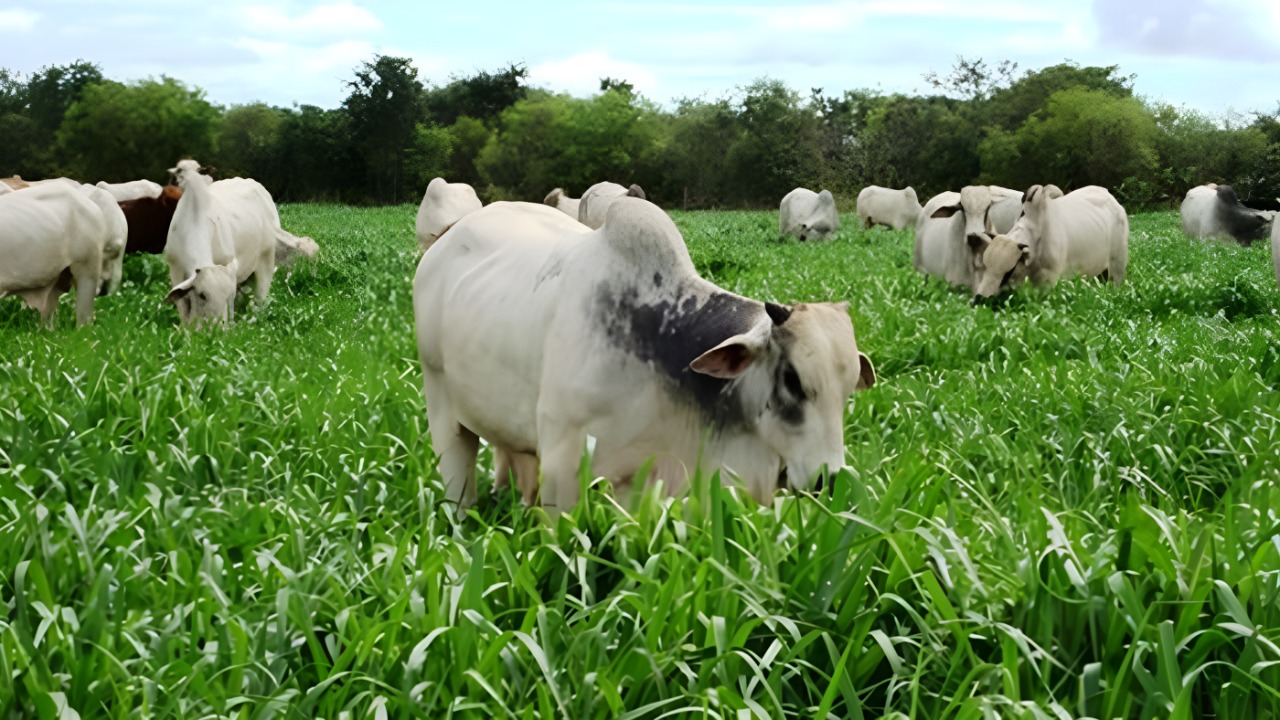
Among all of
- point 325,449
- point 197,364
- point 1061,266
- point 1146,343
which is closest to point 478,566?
point 325,449

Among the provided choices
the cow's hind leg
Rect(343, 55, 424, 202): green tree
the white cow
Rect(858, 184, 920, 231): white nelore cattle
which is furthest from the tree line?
the cow's hind leg

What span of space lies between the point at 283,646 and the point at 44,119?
58.3 metres

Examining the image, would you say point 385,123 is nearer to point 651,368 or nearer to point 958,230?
point 958,230

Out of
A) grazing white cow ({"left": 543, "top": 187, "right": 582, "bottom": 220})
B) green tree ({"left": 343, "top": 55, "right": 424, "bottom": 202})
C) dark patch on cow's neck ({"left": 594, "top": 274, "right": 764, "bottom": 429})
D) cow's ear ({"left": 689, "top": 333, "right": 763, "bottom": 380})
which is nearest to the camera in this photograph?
cow's ear ({"left": 689, "top": 333, "right": 763, "bottom": 380})

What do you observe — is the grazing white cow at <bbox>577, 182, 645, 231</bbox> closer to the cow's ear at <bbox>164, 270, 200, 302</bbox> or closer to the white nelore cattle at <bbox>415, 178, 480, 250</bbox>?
the white nelore cattle at <bbox>415, 178, 480, 250</bbox>

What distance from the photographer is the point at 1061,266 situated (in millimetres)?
11547

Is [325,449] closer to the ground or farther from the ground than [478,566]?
closer to the ground

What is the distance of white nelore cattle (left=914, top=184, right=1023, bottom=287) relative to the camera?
40.4ft

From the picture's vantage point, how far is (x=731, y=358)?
133 inches

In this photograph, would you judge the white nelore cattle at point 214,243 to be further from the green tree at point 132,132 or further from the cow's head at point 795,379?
the green tree at point 132,132

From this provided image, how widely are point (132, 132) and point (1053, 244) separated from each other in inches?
1935

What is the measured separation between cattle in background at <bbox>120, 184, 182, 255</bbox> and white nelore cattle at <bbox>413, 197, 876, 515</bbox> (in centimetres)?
1245

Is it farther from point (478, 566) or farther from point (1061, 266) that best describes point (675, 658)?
point (1061, 266)

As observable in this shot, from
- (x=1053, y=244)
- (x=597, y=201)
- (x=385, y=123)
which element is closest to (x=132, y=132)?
(x=385, y=123)
